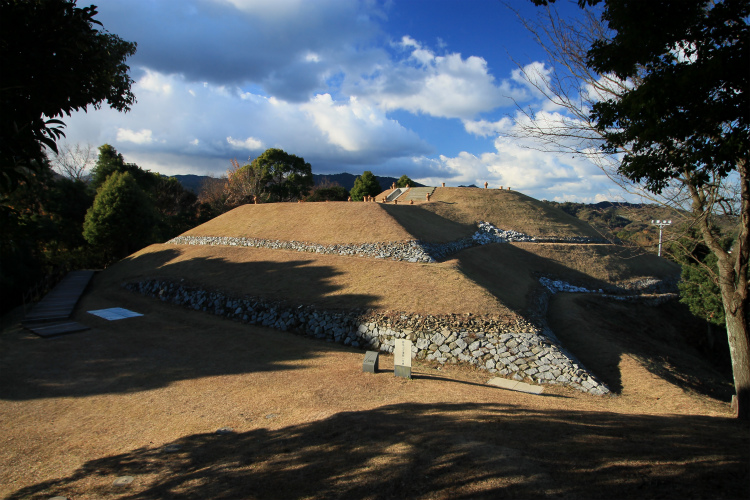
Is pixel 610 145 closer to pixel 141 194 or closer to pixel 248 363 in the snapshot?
pixel 248 363

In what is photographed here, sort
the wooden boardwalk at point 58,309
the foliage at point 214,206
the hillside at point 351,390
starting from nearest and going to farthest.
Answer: the hillside at point 351,390 < the wooden boardwalk at point 58,309 < the foliage at point 214,206

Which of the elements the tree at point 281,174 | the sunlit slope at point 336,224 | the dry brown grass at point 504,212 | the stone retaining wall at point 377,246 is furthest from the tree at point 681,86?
the tree at point 281,174

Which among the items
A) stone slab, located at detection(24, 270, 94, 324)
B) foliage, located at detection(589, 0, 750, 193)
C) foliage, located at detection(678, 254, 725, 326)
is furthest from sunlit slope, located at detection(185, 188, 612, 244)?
foliage, located at detection(589, 0, 750, 193)

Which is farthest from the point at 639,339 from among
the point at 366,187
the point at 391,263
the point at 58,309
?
the point at 366,187

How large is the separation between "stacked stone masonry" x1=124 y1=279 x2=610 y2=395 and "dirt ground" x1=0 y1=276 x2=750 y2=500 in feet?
2.49

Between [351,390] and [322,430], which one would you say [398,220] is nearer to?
[351,390]

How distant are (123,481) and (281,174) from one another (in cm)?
4429

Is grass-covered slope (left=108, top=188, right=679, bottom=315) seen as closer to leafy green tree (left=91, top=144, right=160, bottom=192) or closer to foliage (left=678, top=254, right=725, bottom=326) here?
foliage (left=678, top=254, right=725, bottom=326)

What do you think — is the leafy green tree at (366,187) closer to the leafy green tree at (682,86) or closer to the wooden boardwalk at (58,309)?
the wooden boardwalk at (58,309)

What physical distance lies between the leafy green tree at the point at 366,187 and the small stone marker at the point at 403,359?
137ft

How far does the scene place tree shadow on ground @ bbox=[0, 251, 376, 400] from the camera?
9000 millimetres

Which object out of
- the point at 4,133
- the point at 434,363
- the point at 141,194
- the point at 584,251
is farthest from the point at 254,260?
the point at 584,251

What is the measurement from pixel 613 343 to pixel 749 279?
797 centimetres

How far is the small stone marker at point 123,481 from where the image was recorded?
4.65 meters
